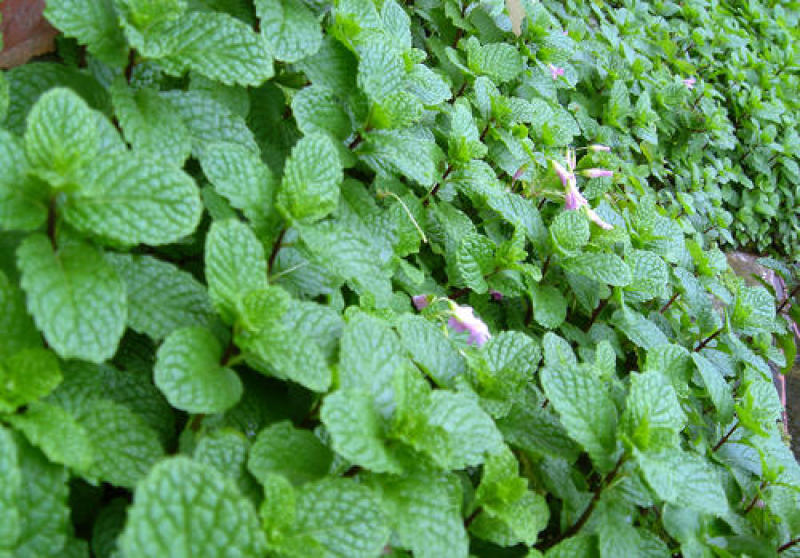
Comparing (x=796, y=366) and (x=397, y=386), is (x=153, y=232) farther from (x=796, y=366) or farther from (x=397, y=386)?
(x=796, y=366)

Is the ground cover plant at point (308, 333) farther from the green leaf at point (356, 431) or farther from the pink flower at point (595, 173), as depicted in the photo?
the pink flower at point (595, 173)

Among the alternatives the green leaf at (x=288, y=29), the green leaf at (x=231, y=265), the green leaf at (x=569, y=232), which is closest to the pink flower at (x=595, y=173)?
the green leaf at (x=569, y=232)

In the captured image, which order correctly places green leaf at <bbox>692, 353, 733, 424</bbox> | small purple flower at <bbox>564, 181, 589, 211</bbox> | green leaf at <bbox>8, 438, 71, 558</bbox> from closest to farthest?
1. green leaf at <bbox>8, 438, 71, 558</bbox>
2. green leaf at <bbox>692, 353, 733, 424</bbox>
3. small purple flower at <bbox>564, 181, 589, 211</bbox>

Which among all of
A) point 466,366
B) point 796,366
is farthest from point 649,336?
point 796,366

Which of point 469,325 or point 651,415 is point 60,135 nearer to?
point 469,325

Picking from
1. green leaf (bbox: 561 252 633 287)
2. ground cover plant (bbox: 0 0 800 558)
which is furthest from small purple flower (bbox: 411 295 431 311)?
green leaf (bbox: 561 252 633 287)

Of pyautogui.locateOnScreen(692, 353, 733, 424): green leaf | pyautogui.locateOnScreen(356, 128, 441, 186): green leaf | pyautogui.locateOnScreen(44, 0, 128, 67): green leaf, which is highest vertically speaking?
pyautogui.locateOnScreen(44, 0, 128, 67): green leaf

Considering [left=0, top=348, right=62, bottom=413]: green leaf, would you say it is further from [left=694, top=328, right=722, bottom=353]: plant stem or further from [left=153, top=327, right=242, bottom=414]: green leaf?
[left=694, top=328, right=722, bottom=353]: plant stem

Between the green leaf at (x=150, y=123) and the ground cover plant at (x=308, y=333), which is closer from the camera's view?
the ground cover plant at (x=308, y=333)
